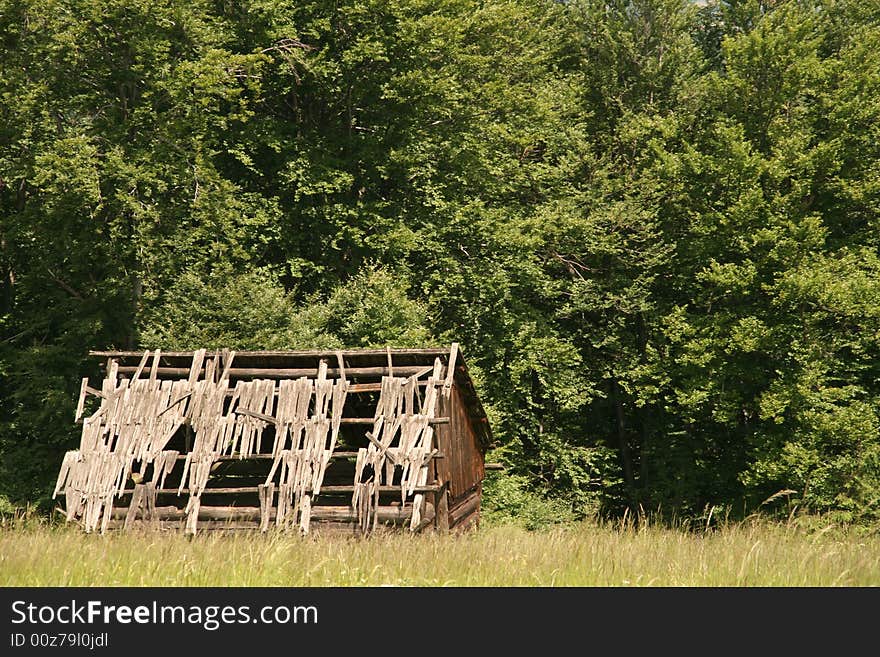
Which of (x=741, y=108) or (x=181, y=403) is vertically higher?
(x=741, y=108)

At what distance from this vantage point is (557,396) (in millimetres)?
28016

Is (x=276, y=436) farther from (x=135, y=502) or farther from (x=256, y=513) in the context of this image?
(x=135, y=502)

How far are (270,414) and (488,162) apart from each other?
1522 centimetres

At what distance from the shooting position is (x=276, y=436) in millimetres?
14641

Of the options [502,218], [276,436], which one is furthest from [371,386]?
[502,218]

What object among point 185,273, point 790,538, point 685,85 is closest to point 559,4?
point 685,85

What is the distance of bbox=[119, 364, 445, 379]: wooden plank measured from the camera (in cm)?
1485

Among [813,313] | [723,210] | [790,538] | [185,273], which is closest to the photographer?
[790,538]

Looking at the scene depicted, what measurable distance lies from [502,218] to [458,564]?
21.5 meters

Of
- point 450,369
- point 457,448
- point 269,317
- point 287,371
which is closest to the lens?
point 450,369

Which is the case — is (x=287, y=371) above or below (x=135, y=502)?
above

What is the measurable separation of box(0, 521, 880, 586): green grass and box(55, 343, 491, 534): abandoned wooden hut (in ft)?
20.2

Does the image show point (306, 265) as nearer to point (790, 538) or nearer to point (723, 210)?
point (723, 210)

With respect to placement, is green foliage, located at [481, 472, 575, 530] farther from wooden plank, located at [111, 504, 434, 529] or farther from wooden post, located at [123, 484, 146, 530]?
wooden post, located at [123, 484, 146, 530]
